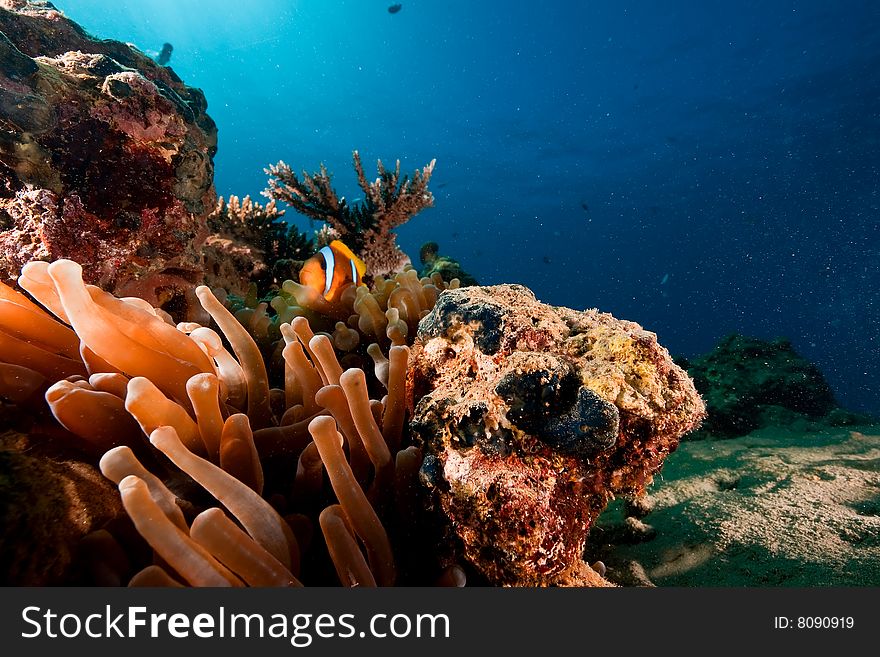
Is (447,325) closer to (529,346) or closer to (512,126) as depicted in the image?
(529,346)

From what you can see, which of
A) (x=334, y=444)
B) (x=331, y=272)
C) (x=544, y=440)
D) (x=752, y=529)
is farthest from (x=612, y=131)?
(x=334, y=444)

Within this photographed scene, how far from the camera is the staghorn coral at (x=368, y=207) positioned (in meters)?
4.63

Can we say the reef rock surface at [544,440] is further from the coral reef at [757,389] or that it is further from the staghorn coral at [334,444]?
the coral reef at [757,389]

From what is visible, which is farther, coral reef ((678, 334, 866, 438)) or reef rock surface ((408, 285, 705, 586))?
coral reef ((678, 334, 866, 438))

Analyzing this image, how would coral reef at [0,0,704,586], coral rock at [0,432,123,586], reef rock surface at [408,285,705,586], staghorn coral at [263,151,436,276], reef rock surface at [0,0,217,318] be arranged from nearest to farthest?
coral rock at [0,432,123,586] → coral reef at [0,0,704,586] → reef rock surface at [408,285,705,586] → reef rock surface at [0,0,217,318] → staghorn coral at [263,151,436,276]

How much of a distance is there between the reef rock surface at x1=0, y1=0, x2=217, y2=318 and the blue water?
2031 cm

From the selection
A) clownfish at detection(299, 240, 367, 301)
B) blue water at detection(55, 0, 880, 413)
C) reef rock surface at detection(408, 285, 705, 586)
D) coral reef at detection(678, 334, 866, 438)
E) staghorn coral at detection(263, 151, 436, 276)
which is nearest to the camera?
reef rock surface at detection(408, 285, 705, 586)

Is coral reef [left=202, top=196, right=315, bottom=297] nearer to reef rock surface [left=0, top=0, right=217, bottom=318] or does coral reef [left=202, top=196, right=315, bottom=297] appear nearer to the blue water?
reef rock surface [left=0, top=0, right=217, bottom=318]

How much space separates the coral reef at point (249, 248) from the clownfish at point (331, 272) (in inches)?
36.6

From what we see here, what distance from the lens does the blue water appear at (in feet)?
105

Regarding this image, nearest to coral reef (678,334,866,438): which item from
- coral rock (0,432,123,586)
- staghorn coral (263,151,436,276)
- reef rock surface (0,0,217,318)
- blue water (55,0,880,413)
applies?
staghorn coral (263,151,436,276)

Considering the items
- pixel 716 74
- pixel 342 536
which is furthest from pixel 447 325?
pixel 716 74

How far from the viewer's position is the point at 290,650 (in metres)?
1.14

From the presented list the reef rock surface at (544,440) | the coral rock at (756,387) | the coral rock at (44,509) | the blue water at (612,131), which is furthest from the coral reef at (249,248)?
the blue water at (612,131)
